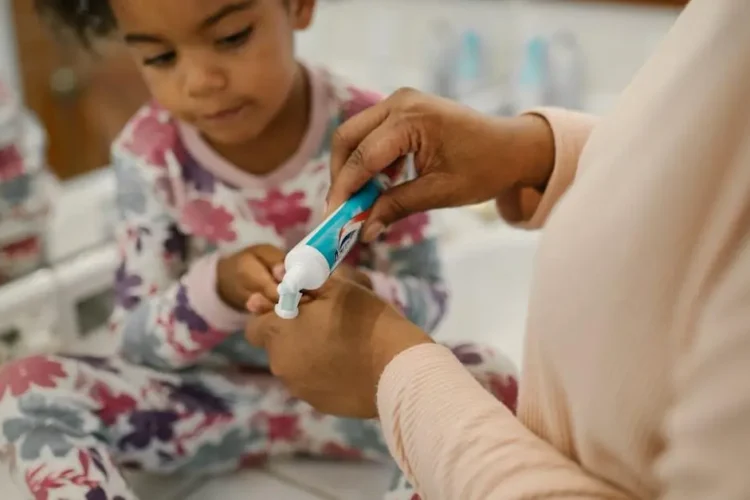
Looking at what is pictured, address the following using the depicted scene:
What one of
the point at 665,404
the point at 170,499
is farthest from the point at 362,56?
the point at 665,404

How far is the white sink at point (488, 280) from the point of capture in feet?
3.12

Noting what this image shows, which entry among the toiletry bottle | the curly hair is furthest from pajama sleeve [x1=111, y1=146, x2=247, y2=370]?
the toiletry bottle

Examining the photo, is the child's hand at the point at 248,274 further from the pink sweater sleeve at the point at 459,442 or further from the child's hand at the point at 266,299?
the pink sweater sleeve at the point at 459,442

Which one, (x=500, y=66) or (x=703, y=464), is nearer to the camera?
(x=703, y=464)

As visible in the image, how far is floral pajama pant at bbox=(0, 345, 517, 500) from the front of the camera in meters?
0.61

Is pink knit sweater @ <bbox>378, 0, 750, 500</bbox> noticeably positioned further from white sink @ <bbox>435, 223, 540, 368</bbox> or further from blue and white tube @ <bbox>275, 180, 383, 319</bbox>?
white sink @ <bbox>435, 223, 540, 368</bbox>

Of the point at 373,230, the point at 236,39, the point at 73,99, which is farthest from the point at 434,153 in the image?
the point at 73,99

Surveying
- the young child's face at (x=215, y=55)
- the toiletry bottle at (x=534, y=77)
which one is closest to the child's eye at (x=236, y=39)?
the young child's face at (x=215, y=55)

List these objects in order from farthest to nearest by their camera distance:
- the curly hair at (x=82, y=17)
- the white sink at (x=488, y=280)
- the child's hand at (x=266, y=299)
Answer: the white sink at (x=488, y=280)
the curly hair at (x=82, y=17)
the child's hand at (x=266, y=299)

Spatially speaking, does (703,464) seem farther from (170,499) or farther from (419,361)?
(170,499)

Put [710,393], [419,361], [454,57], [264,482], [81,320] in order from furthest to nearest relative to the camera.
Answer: [454,57], [81,320], [264,482], [419,361], [710,393]

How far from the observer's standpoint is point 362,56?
4.35 ft

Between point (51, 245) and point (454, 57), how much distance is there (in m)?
0.65

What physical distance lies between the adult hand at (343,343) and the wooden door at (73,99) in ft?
1.83
